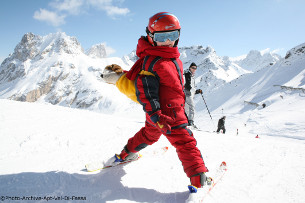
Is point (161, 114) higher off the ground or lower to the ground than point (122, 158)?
higher

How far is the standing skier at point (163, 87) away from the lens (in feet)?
6.41

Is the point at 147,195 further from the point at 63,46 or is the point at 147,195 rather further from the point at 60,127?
the point at 63,46

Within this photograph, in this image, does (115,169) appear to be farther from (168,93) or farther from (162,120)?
(168,93)

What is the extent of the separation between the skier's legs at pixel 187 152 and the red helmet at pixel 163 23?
4.03 ft

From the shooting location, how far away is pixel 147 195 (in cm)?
190

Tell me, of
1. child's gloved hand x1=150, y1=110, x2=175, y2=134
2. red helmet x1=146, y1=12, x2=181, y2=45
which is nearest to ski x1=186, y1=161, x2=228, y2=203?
child's gloved hand x1=150, y1=110, x2=175, y2=134

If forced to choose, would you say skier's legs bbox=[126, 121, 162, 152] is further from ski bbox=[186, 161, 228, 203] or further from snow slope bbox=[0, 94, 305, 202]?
ski bbox=[186, 161, 228, 203]

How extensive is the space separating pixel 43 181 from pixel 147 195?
3.65 ft

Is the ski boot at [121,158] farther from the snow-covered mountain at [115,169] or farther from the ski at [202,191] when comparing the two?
the ski at [202,191]

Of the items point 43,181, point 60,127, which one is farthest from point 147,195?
point 60,127

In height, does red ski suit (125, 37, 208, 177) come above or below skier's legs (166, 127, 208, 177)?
above

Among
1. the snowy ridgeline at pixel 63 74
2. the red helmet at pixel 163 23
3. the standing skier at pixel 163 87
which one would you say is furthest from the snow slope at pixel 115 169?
the snowy ridgeline at pixel 63 74

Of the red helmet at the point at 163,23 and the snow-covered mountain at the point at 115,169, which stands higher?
the red helmet at the point at 163,23

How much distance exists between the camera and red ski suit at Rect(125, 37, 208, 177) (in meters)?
1.97
